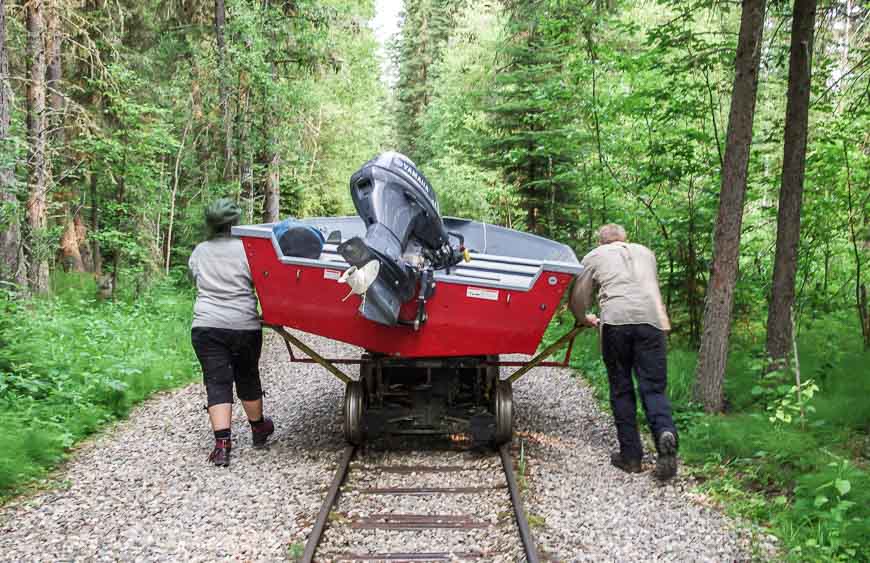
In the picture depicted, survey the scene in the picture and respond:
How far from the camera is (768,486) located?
16.9 ft

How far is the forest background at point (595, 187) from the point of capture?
19.5 feet

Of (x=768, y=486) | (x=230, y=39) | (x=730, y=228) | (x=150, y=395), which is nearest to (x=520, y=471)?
(x=768, y=486)

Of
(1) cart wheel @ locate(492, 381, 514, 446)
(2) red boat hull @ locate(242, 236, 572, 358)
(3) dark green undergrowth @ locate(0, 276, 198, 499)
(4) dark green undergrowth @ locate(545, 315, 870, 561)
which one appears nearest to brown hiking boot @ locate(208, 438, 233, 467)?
(2) red boat hull @ locate(242, 236, 572, 358)

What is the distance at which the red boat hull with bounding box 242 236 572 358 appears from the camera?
5371 millimetres

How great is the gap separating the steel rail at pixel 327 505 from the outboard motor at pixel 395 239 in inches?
49.4

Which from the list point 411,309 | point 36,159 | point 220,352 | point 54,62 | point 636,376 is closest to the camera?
point 411,309

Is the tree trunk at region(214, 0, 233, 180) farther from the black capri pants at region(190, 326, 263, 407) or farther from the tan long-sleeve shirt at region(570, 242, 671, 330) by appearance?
the tan long-sleeve shirt at region(570, 242, 671, 330)

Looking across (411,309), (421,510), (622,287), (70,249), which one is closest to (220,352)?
(411,309)

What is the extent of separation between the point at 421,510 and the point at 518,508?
68cm

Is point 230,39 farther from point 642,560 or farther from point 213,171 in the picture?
point 642,560

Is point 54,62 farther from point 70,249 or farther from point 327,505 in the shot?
point 327,505

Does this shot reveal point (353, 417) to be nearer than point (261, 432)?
Yes

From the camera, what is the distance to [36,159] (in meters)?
11.2

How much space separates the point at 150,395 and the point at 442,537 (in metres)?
5.39
